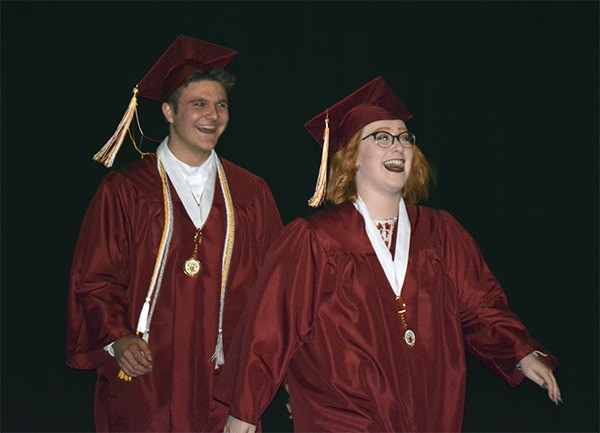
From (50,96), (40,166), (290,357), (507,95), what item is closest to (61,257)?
(40,166)

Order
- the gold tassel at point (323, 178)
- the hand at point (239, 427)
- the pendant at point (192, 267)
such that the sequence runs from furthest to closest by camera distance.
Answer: the pendant at point (192, 267) → the gold tassel at point (323, 178) → the hand at point (239, 427)

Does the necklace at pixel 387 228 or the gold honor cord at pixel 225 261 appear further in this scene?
the gold honor cord at pixel 225 261

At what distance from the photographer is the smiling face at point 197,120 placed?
11.9ft

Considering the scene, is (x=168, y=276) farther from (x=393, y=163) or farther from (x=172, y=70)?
(x=393, y=163)

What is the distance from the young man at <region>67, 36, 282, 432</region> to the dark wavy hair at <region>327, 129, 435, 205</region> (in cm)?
51

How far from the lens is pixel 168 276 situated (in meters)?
3.49

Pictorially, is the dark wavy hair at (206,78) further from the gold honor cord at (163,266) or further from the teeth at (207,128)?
the gold honor cord at (163,266)

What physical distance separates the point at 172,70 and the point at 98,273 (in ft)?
2.89

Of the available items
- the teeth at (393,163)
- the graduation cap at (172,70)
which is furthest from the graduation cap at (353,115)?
the graduation cap at (172,70)

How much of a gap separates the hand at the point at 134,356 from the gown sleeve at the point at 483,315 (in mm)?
1097

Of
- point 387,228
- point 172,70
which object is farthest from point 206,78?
point 387,228

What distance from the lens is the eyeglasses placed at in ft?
10.4

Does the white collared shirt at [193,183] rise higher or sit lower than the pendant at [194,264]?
higher

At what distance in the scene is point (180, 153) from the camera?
3674mm
